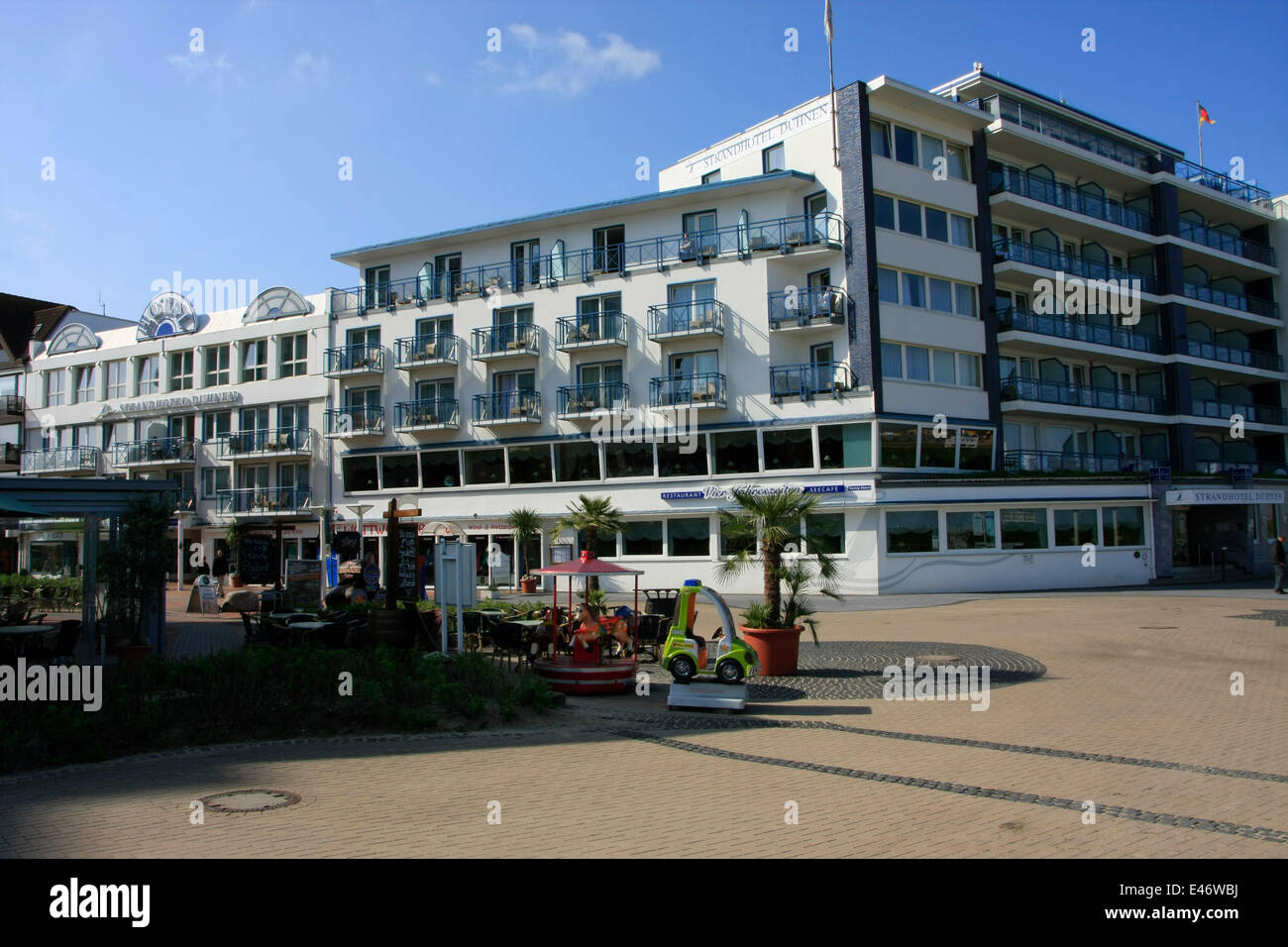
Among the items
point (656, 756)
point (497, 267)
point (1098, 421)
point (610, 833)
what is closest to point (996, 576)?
point (1098, 421)

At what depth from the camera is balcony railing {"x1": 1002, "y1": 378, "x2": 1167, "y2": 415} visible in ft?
122

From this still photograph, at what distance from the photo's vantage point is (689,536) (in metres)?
35.7

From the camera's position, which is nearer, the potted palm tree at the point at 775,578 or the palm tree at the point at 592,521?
the potted palm tree at the point at 775,578

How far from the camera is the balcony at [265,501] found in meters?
44.3

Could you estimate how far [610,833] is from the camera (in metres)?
6.30

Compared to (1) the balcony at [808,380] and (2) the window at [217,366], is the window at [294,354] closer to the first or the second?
(2) the window at [217,366]

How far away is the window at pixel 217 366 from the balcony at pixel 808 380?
2911 cm

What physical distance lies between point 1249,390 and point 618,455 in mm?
34857

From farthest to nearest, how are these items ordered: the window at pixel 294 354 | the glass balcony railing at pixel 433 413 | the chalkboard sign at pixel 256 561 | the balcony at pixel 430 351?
the window at pixel 294 354, the glass balcony railing at pixel 433 413, the balcony at pixel 430 351, the chalkboard sign at pixel 256 561

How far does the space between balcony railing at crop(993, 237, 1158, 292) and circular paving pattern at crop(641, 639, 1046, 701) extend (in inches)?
959

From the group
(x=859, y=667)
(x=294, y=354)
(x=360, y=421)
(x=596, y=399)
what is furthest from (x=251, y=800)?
(x=294, y=354)

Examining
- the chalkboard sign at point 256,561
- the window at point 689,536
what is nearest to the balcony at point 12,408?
the chalkboard sign at point 256,561

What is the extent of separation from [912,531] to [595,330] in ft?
48.2
